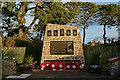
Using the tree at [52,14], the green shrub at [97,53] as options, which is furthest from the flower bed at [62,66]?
the tree at [52,14]

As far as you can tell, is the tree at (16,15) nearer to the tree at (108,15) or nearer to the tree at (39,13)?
the tree at (39,13)

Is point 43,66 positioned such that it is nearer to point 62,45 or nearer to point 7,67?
point 62,45

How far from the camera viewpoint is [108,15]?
2609 cm

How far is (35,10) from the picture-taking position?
1875 cm

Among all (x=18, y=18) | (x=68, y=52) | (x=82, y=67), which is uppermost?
(x=18, y=18)

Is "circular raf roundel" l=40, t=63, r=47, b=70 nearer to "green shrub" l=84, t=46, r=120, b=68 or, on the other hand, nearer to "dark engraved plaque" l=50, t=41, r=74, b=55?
"dark engraved plaque" l=50, t=41, r=74, b=55

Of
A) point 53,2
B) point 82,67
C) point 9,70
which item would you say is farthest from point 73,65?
point 53,2

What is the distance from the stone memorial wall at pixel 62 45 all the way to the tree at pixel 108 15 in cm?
1464

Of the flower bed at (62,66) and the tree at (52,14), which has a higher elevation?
the tree at (52,14)

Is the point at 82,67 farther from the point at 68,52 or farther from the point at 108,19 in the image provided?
the point at 108,19

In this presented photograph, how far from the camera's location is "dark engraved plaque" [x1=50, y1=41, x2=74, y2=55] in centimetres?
1176

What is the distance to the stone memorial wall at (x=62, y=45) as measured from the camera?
11.8 meters

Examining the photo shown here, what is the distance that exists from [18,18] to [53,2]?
4.58m

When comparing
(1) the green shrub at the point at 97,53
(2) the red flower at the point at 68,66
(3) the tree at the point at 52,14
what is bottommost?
(2) the red flower at the point at 68,66
